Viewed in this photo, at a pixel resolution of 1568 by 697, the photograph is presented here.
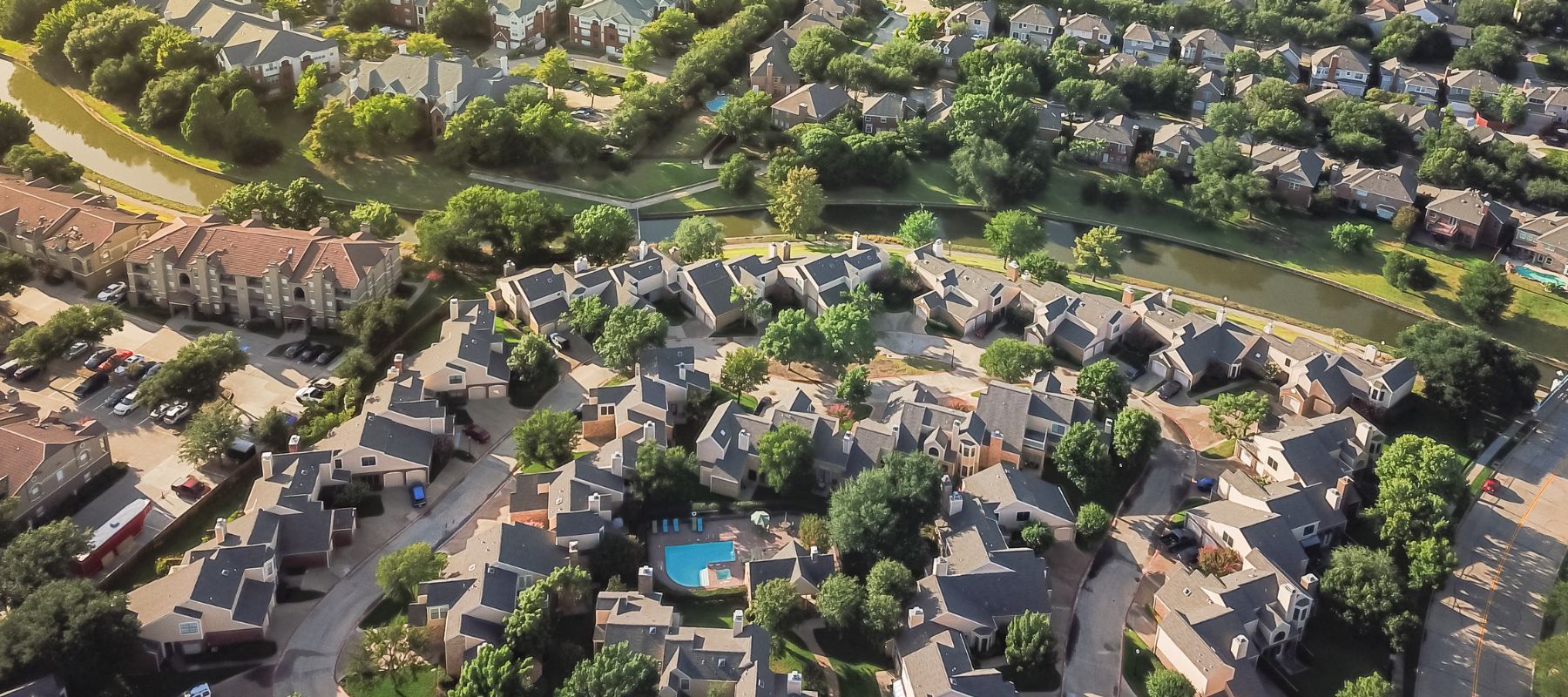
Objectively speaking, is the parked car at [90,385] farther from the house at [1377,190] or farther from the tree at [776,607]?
the house at [1377,190]

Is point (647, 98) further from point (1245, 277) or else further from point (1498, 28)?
point (1498, 28)

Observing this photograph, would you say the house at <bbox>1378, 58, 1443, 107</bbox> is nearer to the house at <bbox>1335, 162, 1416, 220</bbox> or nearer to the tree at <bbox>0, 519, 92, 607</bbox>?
the house at <bbox>1335, 162, 1416, 220</bbox>

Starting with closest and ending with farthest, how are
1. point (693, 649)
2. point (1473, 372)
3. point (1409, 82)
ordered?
point (693, 649) → point (1473, 372) → point (1409, 82)

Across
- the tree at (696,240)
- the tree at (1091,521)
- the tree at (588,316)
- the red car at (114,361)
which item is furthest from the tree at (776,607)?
the red car at (114,361)

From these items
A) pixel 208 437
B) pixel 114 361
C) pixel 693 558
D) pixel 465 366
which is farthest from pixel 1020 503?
pixel 114 361

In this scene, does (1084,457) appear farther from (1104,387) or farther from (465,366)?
(465,366)

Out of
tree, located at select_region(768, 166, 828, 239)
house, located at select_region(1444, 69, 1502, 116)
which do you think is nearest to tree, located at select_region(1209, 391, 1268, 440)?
tree, located at select_region(768, 166, 828, 239)

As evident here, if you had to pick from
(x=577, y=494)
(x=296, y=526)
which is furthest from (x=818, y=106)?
(x=296, y=526)
